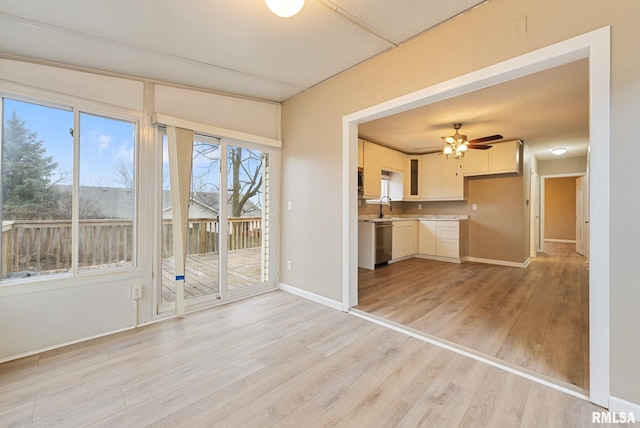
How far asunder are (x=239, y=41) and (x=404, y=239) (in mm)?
4894

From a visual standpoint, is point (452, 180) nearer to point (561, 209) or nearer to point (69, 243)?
point (561, 209)

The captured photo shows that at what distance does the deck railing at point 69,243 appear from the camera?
2.24 meters

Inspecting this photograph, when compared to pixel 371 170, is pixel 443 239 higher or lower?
lower

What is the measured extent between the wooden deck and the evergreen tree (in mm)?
1116

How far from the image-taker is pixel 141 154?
2.73 metres

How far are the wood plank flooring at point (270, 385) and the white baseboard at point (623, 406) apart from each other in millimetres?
94

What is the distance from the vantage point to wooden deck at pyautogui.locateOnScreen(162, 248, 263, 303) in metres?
2.93

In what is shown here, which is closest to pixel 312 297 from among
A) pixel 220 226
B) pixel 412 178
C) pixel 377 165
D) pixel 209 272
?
pixel 209 272

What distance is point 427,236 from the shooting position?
242 inches

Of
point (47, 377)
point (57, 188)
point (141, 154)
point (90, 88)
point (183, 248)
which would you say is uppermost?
point (90, 88)

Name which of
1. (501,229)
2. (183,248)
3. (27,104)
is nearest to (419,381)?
(183,248)

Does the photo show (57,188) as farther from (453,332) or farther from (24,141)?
(453,332)

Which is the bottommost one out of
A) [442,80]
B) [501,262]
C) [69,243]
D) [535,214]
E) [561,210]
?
[501,262]

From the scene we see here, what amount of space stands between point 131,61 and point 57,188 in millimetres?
1361
